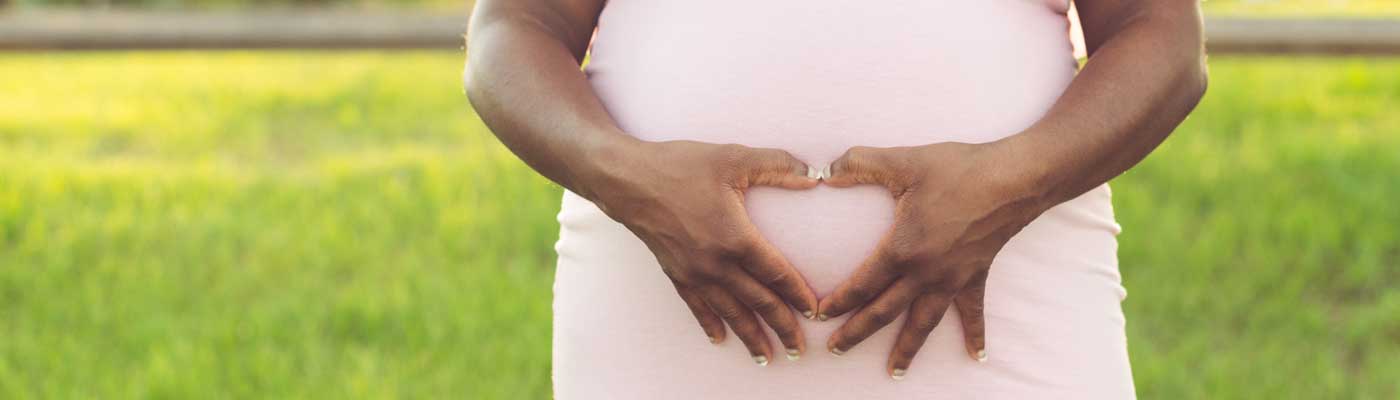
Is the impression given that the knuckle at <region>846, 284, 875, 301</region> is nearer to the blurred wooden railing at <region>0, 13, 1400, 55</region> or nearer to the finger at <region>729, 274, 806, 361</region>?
the finger at <region>729, 274, 806, 361</region>

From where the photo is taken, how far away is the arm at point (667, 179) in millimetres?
1168

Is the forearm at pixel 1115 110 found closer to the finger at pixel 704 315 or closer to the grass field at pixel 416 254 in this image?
the finger at pixel 704 315

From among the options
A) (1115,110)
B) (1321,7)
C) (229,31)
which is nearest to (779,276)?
(1115,110)

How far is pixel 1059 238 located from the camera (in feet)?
4.13

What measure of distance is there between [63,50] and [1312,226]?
12.6 ft

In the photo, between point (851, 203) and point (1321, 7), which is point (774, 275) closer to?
point (851, 203)

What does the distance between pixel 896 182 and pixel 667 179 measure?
21 centimetres

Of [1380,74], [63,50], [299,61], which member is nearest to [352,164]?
[63,50]

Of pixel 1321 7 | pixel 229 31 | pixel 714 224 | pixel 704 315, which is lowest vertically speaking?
pixel 1321 7

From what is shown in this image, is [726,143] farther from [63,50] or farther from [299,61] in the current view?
[299,61]

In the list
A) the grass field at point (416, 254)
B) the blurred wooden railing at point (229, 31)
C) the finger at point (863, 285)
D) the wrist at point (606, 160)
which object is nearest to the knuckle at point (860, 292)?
the finger at point (863, 285)

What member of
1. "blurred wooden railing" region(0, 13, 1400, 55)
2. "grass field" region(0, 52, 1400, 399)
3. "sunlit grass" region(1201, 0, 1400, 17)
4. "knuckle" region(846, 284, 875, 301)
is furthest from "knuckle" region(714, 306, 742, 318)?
"sunlit grass" region(1201, 0, 1400, 17)

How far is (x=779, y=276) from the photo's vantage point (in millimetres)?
1195

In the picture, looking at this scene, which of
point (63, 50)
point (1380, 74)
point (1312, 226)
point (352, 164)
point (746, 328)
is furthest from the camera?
point (1380, 74)
